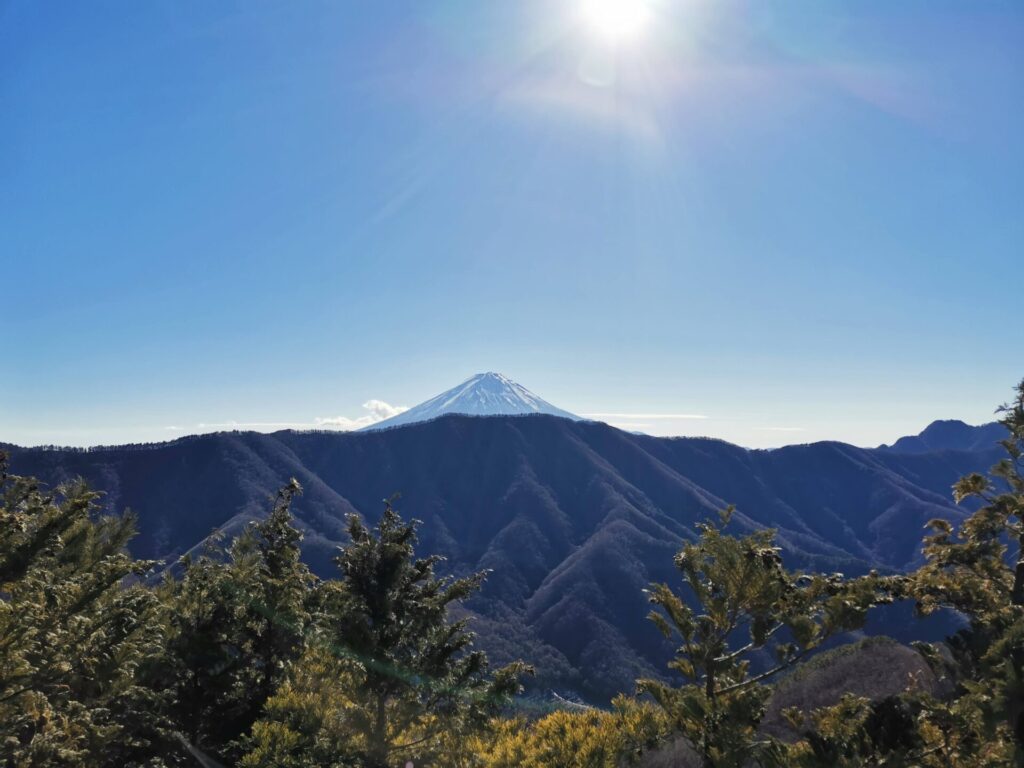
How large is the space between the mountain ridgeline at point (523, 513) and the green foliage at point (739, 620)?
88.6m

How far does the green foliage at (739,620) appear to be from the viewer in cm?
553

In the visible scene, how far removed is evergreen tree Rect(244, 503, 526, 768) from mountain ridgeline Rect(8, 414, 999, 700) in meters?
85.7

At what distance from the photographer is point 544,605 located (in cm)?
11425

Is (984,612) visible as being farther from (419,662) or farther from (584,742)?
(419,662)

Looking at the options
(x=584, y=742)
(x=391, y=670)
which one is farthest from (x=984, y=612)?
(x=391, y=670)

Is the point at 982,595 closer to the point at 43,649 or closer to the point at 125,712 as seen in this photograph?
the point at 43,649

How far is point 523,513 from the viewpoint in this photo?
526ft

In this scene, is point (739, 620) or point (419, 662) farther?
point (419, 662)

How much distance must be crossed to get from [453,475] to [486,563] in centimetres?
5572

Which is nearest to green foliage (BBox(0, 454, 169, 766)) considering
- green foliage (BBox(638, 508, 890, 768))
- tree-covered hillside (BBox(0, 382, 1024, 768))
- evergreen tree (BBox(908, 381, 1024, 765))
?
tree-covered hillside (BBox(0, 382, 1024, 768))

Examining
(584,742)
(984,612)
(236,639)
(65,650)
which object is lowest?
(584,742)

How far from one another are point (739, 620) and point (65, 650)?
980cm

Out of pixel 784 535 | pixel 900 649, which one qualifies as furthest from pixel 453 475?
pixel 900 649

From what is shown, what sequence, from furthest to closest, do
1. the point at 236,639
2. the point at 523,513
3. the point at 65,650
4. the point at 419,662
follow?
the point at 523,513, the point at 236,639, the point at 419,662, the point at 65,650
